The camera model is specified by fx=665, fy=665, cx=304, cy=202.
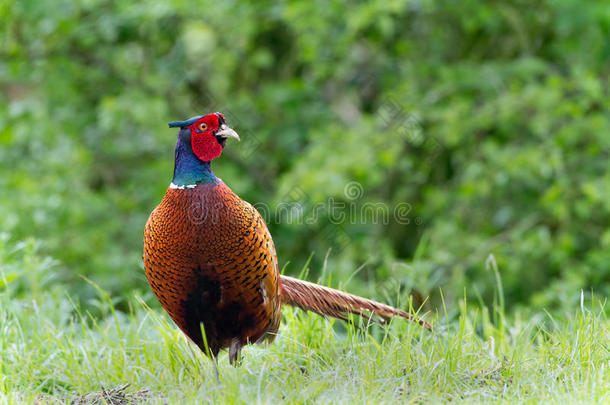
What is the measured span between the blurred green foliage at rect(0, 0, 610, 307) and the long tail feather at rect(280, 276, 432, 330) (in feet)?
6.59

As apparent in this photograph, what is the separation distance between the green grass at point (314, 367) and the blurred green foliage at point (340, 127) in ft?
7.06

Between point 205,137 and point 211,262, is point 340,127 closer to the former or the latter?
point 205,137

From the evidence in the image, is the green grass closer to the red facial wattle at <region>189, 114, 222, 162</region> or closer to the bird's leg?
the bird's leg

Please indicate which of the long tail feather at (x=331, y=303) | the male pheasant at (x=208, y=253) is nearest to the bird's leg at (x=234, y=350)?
the male pheasant at (x=208, y=253)

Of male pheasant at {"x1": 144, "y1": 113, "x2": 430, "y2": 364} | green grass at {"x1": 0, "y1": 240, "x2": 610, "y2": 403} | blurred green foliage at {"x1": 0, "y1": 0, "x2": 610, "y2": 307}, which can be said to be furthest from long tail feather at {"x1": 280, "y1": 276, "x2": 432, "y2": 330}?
blurred green foliage at {"x1": 0, "y1": 0, "x2": 610, "y2": 307}

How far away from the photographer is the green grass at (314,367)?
2.43 m

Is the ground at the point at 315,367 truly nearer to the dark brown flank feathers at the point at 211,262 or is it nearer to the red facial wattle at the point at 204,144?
the dark brown flank feathers at the point at 211,262

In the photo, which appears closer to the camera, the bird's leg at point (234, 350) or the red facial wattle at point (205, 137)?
the red facial wattle at point (205, 137)

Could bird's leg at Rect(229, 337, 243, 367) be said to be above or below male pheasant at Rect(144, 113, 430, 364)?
below

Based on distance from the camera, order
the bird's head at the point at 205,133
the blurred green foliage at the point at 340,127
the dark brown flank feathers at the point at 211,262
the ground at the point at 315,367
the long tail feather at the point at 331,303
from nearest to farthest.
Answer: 1. the ground at the point at 315,367
2. the dark brown flank feathers at the point at 211,262
3. the bird's head at the point at 205,133
4. the long tail feather at the point at 331,303
5. the blurred green foliage at the point at 340,127

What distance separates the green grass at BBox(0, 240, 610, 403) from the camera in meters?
2.43

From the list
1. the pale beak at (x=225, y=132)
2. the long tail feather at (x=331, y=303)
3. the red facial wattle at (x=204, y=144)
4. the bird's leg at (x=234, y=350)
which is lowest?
the bird's leg at (x=234, y=350)

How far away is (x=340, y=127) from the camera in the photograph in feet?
20.4

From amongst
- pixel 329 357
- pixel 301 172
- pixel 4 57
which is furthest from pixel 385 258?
pixel 4 57
